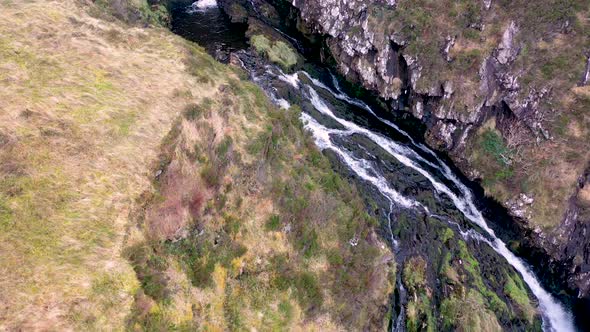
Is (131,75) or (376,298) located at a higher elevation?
(131,75)

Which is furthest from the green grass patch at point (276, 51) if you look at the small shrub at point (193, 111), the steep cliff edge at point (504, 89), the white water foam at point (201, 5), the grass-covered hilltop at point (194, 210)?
the small shrub at point (193, 111)

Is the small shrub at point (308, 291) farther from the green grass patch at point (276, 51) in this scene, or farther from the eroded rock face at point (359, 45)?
the green grass patch at point (276, 51)

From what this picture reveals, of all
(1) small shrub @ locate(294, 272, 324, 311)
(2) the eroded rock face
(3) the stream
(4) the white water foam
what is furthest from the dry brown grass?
(4) the white water foam

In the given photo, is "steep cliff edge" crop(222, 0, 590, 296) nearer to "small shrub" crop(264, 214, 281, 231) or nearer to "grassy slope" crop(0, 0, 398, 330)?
"grassy slope" crop(0, 0, 398, 330)

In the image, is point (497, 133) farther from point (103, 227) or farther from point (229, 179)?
point (103, 227)

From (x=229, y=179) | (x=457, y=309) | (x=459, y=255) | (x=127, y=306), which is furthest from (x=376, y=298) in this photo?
(x=127, y=306)
